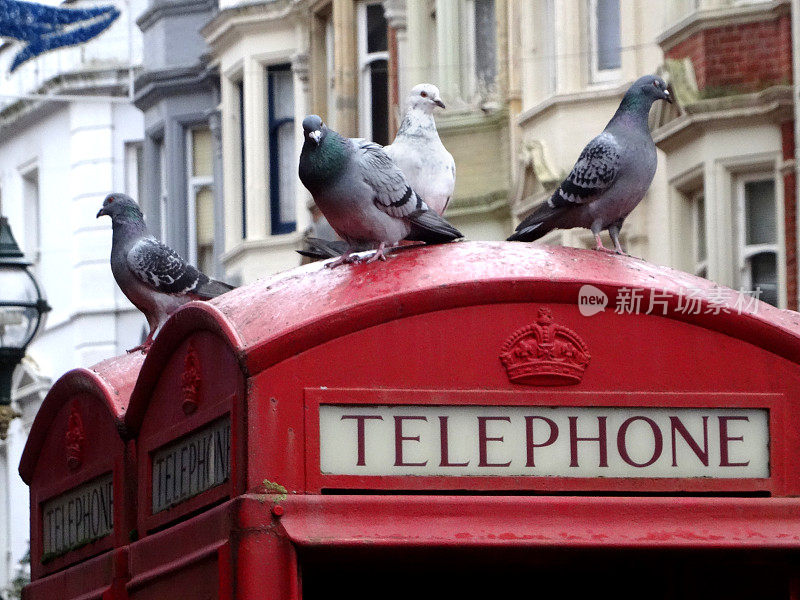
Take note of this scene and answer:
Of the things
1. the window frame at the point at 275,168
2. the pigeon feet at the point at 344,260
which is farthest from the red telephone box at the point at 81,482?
the window frame at the point at 275,168

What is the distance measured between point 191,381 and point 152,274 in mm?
2808

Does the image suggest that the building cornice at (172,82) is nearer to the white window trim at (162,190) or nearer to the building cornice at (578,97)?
the white window trim at (162,190)

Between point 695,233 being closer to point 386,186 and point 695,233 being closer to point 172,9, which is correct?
point 172,9

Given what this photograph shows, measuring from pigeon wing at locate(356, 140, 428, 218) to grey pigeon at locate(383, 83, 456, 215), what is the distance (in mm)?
832

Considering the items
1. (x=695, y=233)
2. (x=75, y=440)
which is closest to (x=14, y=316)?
(x=695, y=233)

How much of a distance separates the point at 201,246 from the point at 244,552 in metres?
27.1

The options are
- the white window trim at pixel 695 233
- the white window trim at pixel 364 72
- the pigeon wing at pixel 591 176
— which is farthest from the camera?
the white window trim at pixel 364 72

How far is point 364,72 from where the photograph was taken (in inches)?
1016

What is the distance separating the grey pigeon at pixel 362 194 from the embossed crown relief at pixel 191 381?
42 centimetres

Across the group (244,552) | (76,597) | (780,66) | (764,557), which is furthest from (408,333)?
(780,66)

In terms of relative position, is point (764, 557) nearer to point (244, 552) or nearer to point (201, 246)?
point (244, 552)

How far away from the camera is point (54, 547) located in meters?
6.96

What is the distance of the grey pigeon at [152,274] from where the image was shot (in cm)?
787

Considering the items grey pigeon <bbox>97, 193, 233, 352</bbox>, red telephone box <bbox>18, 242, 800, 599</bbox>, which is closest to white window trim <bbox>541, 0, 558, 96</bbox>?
grey pigeon <bbox>97, 193, 233, 352</bbox>
